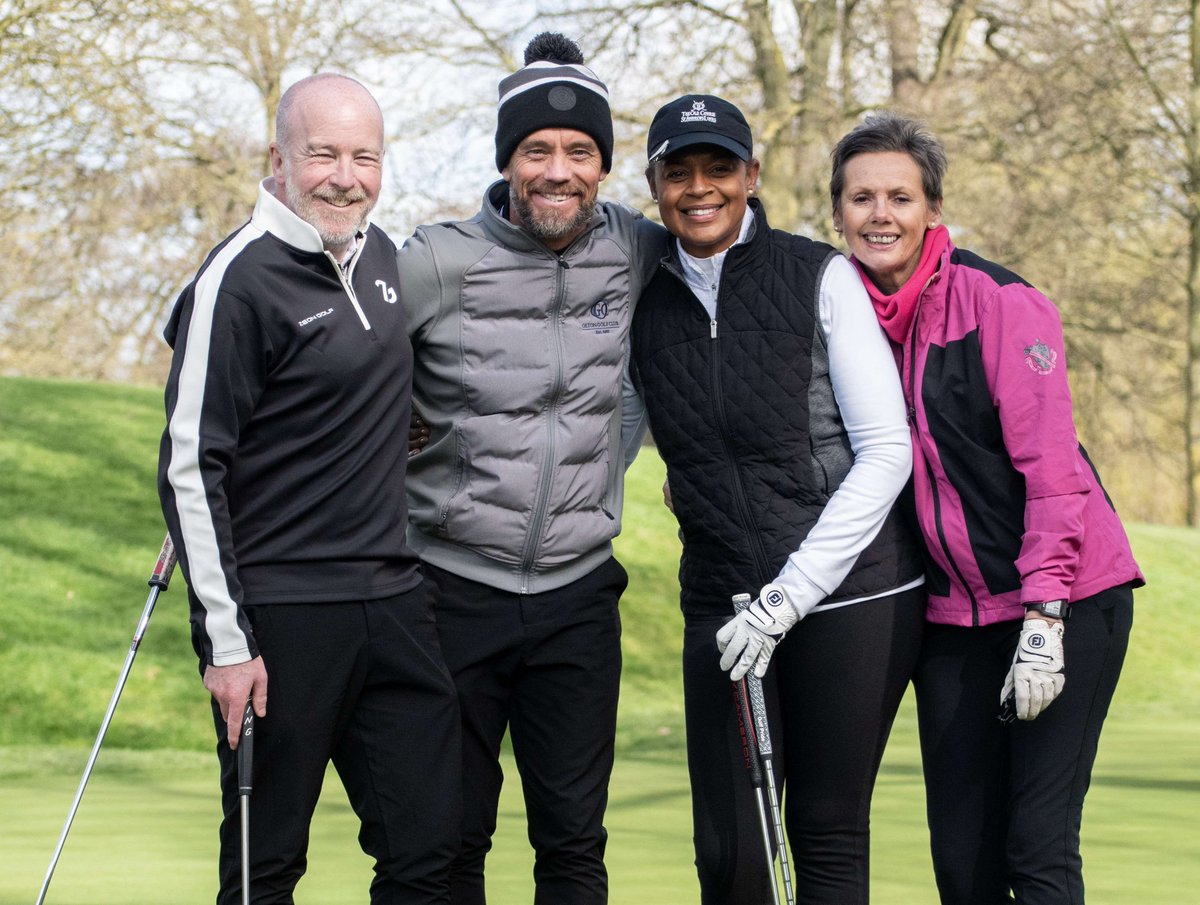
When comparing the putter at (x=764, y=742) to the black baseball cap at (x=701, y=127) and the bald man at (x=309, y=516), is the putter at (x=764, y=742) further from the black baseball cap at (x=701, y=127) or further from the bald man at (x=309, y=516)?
the black baseball cap at (x=701, y=127)

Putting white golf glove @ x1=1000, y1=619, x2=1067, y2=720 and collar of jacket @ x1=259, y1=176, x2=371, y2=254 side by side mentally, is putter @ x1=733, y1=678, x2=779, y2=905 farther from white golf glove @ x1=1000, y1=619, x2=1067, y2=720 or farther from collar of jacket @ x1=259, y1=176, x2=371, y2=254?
collar of jacket @ x1=259, y1=176, x2=371, y2=254

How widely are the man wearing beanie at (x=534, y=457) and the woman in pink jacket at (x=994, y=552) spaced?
0.57m

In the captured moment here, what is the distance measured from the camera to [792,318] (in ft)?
9.86

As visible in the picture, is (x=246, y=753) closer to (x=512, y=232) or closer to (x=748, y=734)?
(x=748, y=734)

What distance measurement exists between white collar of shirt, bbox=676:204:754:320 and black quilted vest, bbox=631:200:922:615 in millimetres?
16

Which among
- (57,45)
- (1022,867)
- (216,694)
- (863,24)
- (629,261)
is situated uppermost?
(863,24)

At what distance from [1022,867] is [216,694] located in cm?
151

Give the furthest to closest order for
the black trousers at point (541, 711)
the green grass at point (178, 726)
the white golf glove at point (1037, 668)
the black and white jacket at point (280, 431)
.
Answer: the green grass at point (178, 726) < the black trousers at point (541, 711) < the white golf glove at point (1037, 668) < the black and white jacket at point (280, 431)

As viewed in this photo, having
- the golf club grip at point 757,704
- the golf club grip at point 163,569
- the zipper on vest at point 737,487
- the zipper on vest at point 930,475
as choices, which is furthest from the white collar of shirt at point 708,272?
the golf club grip at point 163,569

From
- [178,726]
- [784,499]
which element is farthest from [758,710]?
[178,726]

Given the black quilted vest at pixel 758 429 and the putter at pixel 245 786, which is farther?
the black quilted vest at pixel 758 429

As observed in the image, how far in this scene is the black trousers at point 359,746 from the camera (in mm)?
2791

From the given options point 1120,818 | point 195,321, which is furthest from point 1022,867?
point 1120,818

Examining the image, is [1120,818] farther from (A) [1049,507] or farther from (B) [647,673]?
(B) [647,673]
